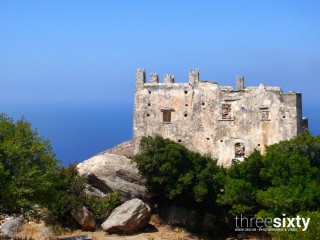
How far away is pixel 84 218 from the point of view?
38875 millimetres

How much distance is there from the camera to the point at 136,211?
1512 inches

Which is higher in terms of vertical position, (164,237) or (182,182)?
(182,182)

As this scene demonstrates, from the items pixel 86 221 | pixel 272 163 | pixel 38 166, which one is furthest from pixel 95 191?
pixel 272 163

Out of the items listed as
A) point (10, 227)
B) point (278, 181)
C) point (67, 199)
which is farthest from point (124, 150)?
point (278, 181)

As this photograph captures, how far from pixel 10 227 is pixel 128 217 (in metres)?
7.65

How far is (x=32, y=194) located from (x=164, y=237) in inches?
407

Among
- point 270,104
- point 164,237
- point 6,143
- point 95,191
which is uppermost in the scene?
point 270,104

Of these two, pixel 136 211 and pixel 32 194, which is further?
pixel 136 211

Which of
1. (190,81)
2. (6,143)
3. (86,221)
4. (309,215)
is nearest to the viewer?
(309,215)

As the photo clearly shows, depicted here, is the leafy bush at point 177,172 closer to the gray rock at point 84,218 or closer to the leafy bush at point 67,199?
the leafy bush at point 67,199

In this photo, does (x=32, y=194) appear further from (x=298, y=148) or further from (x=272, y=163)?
(x=298, y=148)
